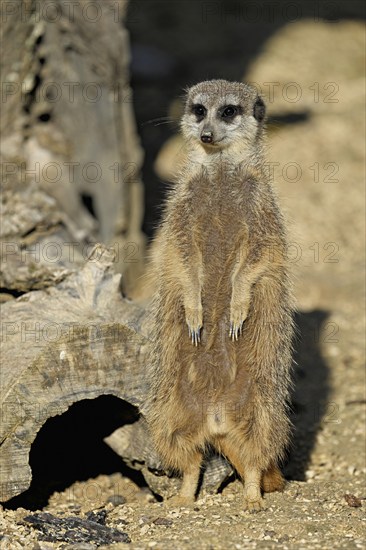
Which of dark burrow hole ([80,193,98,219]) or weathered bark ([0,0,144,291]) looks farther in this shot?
dark burrow hole ([80,193,98,219])

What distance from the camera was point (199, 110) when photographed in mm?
3873

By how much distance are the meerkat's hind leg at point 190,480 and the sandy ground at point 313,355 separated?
6cm

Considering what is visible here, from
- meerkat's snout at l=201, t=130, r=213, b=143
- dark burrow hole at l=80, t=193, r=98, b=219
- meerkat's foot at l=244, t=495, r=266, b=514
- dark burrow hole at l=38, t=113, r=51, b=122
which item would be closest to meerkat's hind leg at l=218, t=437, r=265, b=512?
meerkat's foot at l=244, t=495, r=266, b=514

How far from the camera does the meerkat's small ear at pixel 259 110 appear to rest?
393 centimetres

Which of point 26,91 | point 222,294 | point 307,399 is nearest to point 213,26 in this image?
point 26,91

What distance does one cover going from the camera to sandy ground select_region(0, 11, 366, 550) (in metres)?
3.18

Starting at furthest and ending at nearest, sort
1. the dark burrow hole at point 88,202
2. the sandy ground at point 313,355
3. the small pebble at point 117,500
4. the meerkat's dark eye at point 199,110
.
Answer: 1. the dark burrow hole at point 88,202
2. the meerkat's dark eye at point 199,110
3. the small pebble at point 117,500
4. the sandy ground at point 313,355

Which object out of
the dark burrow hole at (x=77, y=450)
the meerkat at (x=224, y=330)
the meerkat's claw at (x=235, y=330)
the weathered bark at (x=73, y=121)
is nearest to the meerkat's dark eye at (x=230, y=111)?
the meerkat at (x=224, y=330)

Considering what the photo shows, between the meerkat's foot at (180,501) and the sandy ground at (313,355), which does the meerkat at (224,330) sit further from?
the sandy ground at (313,355)

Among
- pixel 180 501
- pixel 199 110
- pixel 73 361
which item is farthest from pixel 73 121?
pixel 180 501

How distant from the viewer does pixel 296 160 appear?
7.50 m

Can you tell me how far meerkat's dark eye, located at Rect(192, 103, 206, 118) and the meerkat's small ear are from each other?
25 centimetres

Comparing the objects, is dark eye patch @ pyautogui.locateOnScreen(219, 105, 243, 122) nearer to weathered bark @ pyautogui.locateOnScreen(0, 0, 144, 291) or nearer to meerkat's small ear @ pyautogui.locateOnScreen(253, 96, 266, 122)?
meerkat's small ear @ pyautogui.locateOnScreen(253, 96, 266, 122)

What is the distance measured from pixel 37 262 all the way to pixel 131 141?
2.10 meters
